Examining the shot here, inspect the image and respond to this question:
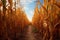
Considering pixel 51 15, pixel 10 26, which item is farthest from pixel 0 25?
pixel 51 15

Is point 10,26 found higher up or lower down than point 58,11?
lower down

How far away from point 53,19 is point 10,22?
1904 millimetres

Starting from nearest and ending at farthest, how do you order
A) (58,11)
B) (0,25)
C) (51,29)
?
(51,29), (58,11), (0,25)

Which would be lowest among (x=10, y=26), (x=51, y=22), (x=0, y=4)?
(x=10, y=26)

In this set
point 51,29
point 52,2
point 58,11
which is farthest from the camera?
point 58,11

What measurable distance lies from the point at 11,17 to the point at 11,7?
374mm

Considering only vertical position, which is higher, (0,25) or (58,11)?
(58,11)

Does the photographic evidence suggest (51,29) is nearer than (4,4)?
Yes

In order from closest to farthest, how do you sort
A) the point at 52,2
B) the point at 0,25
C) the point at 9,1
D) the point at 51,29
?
the point at 51,29
the point at 52,2
the point at 0,25
the point at 9,1

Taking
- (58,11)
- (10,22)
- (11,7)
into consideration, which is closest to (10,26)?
(10,22)

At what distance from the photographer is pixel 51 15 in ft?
14.0

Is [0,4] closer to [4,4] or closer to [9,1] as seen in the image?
[4,4]

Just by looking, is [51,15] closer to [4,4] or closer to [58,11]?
[58,11]

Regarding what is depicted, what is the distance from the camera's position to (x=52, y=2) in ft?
14.1
